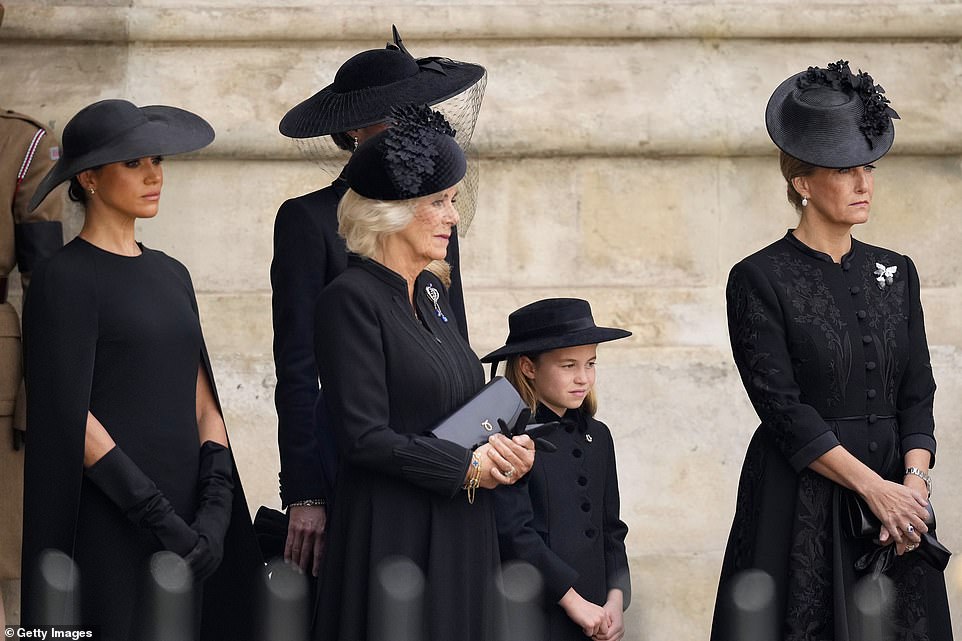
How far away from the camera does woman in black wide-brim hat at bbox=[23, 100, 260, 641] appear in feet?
13.1

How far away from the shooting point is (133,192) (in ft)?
13.9

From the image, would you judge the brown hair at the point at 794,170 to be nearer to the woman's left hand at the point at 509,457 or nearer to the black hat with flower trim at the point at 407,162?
the black hat with flower trim at the point at 407,162

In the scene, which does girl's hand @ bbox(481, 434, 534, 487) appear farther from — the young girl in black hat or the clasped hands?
the clasped hands

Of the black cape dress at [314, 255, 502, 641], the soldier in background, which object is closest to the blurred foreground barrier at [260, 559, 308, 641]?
the black cape dress at [314, 255, 502, 641]

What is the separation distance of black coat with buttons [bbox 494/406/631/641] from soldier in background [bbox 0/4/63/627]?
175 cm

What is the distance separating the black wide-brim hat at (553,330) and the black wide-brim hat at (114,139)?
104 cm

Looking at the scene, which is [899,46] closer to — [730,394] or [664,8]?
[664,8]

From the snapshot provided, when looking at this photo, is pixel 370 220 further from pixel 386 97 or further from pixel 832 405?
pixel 832 405

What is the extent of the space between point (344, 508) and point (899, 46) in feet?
12.1

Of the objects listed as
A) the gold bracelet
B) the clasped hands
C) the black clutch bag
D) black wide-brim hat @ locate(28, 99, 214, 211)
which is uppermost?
black wide-brim hat @ locate(28, 99, 214, 211)

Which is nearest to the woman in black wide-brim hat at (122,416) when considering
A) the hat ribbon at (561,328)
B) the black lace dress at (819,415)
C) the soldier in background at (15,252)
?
the hat ribbon at (561,328)

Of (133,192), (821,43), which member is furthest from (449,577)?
(821,43)

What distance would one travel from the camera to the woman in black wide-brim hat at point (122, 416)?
13.1 feet

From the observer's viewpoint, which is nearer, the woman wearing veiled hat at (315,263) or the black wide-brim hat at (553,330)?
the woman wearing veiled hat at (315,263)
